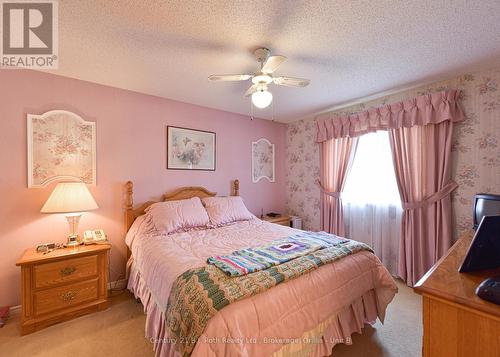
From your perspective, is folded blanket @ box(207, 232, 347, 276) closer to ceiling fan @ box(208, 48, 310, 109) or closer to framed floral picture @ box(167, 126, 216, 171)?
ceiling fan @ box(208, 48, 310, 109)

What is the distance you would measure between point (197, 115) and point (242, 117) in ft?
2.68

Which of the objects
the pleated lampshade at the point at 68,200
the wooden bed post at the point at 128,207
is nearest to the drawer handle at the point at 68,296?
the wooden bed post at the point at 128,207

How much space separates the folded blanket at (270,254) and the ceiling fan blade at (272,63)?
144cm

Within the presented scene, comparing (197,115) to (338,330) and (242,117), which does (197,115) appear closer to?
(242,117)

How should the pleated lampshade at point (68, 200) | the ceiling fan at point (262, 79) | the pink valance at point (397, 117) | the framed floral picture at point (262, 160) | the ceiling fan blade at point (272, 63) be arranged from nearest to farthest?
the ceiling fan blade at point (272, 63) → the ceiling fan at point (262, 79) → the pleated lampshade at point (68, 200) → the pink valance at point (397, 117) → the framed floral picture at point (262, 160)

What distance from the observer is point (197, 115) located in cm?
Answer: 314

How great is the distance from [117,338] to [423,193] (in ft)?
11.0

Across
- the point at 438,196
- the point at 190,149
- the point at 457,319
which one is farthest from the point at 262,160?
the point at 457,319

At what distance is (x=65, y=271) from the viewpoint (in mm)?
1912

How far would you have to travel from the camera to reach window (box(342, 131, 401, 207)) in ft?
9.05

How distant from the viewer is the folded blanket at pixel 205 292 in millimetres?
1084

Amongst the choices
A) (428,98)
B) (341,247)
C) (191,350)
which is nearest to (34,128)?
(191,350)

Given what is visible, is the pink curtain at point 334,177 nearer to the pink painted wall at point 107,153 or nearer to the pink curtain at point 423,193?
the pink curtain at point 423,193

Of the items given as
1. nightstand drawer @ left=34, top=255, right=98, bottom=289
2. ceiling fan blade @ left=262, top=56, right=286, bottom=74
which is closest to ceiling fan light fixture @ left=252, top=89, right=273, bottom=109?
ceiling fan blade @ left=262, top=56, right=286, bottom=74
